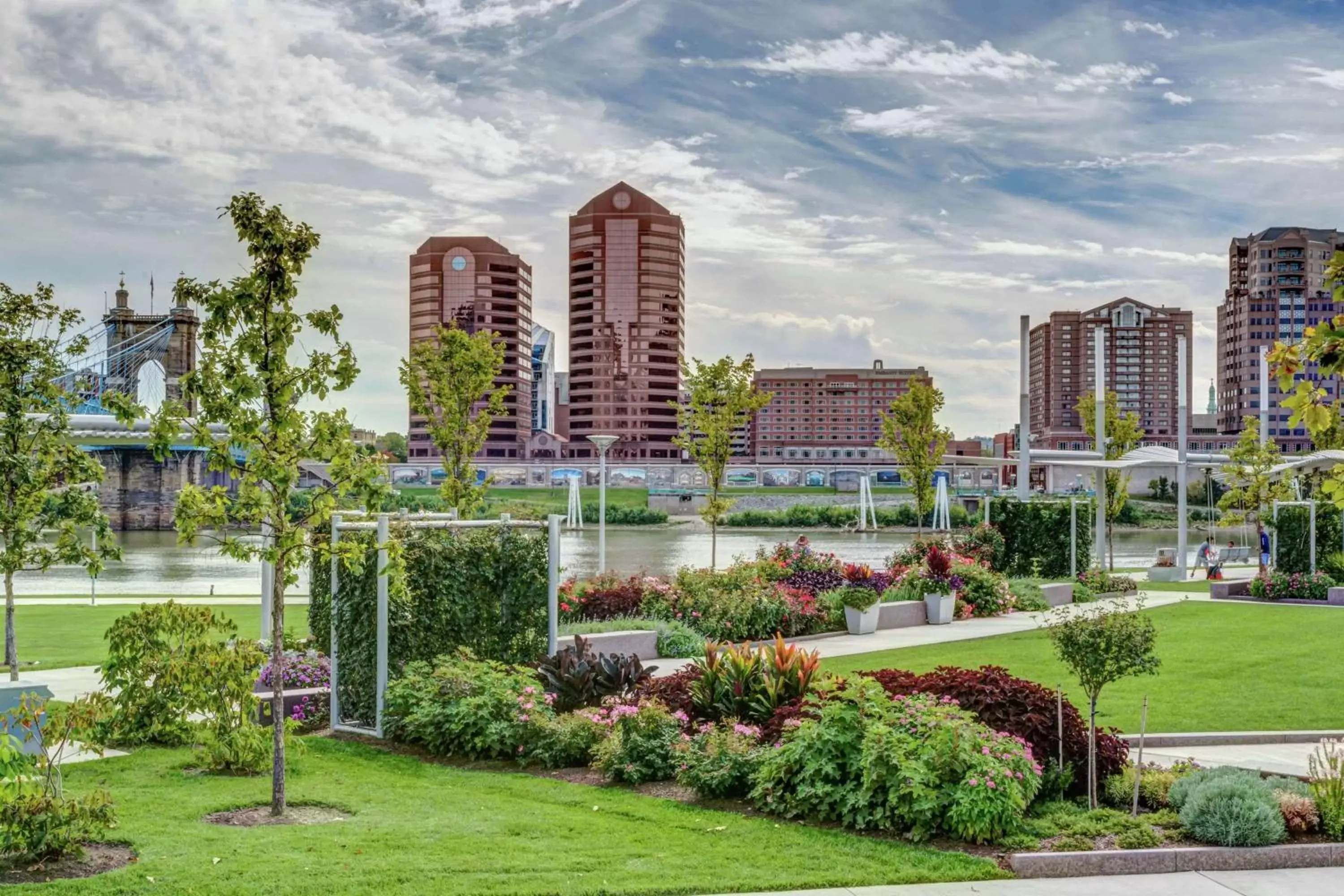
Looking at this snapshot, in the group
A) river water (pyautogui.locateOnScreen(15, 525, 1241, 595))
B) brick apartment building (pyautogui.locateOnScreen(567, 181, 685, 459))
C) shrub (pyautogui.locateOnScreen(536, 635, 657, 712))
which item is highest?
brick apartment building (pyautogui.locateOnScreen(567, 181, 685, 459))

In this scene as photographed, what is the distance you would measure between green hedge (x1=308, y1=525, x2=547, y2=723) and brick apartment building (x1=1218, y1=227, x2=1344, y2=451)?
15350 cm

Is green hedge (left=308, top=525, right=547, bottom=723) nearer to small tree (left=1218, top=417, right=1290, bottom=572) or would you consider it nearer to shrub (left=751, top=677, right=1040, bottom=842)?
shrub (left=751, top=677, right=1040, bottom=842)

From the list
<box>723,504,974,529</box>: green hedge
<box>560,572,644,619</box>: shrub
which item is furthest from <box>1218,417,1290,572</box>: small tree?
<box>723,504,974,529</box>: green hedge

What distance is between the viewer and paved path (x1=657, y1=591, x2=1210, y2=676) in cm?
1819

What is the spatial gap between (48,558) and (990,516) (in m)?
22.0

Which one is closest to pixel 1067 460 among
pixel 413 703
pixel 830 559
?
pixel 830 559

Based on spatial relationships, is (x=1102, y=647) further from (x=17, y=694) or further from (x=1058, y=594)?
(x=1058, y=594)

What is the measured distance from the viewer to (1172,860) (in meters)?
7.33

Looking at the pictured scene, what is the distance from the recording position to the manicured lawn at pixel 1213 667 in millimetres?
12000

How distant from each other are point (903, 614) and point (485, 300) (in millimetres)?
155595

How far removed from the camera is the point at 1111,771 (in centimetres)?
890

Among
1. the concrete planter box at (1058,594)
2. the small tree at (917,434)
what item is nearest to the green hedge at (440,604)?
the concrete planter box at (1058,594)

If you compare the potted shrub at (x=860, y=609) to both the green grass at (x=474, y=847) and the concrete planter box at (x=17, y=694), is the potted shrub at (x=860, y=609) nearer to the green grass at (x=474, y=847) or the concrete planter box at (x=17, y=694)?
the green grass at (x=474, y=847)

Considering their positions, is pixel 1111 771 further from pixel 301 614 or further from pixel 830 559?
pixel 301 614
